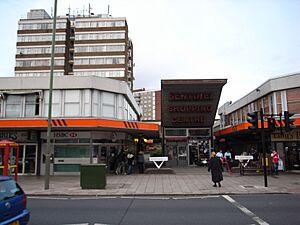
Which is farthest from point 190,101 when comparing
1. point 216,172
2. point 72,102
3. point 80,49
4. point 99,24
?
point 99,24

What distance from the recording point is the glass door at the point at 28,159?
20.0 meters

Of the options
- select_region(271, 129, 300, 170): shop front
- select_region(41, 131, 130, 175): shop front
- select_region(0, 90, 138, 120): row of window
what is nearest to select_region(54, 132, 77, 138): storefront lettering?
select_region(41, 131, 130, 175): shop front

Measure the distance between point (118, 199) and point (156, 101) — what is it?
129 m

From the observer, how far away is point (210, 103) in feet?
77.5

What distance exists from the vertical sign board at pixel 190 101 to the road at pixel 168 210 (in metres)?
11.8

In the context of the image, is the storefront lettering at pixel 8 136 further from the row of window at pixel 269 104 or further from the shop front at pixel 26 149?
the row of window at pixel 269 104

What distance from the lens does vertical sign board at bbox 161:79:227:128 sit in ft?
70.9

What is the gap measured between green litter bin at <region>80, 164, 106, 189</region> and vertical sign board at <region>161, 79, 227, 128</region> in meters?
10.5

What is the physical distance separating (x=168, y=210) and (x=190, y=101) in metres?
15.7

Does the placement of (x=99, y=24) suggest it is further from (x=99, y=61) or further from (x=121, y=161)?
(x=121, y=161)

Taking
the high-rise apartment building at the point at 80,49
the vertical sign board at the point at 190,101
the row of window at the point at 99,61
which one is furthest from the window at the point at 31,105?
the row of window at the point at 99,61

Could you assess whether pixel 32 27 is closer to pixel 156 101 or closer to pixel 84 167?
pixel 84 167

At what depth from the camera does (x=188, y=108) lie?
2417cm

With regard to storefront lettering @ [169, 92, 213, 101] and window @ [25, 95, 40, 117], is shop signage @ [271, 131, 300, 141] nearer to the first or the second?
storefront lettering @ [169, 92, 213, 101]
